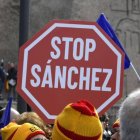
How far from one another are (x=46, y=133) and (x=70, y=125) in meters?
1.17

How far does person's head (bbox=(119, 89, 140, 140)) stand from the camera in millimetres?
2742

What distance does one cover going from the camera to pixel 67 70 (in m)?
4.41

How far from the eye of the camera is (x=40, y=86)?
4.38m

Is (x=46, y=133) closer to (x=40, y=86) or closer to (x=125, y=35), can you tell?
(x=40, y=86)

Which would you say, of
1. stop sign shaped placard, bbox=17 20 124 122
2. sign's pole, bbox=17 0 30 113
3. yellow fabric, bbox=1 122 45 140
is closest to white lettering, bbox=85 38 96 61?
stop sign shaped placard, bbox=17 20 124 122

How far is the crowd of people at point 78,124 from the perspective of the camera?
2.77 meters

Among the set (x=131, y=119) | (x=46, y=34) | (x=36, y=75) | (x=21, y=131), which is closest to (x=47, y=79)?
(x=36, y=75)

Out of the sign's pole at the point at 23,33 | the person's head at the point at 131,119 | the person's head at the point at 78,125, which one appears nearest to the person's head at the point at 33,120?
the person's head at the point at 78,125

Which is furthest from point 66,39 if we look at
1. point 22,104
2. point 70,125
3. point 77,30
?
point 22,104

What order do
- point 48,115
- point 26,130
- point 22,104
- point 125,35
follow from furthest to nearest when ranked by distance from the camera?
point 125,35 → point 22,104 → point 48,115 → point 26,130

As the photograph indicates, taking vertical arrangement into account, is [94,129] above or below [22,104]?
above

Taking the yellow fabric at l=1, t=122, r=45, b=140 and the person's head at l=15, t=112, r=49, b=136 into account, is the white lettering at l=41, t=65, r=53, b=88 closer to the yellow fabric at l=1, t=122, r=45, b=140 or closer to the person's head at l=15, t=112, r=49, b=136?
the person's head at l=15, t=112, r=49, b=136

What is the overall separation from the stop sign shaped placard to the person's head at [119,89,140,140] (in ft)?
4.94

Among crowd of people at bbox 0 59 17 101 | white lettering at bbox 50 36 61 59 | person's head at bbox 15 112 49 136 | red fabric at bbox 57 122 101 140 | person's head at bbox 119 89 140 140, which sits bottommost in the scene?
crowd of people at bbox 0 59 17 101
